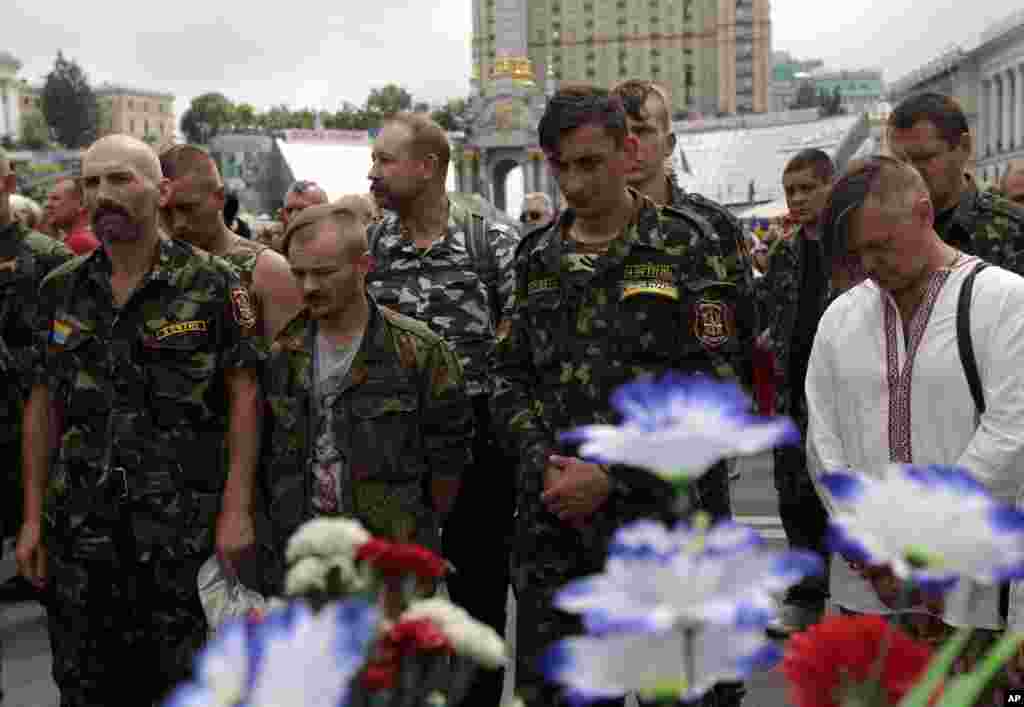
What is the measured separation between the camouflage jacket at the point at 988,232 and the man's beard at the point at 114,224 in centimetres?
278

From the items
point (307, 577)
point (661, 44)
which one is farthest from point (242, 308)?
point (661, 44)

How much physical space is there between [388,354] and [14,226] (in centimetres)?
320

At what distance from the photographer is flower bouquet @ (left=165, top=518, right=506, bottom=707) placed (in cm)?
90

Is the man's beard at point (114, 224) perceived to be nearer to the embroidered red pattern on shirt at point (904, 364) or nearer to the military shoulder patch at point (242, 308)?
the military shoulder patch at point (242, 308)

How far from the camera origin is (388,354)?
357 cm

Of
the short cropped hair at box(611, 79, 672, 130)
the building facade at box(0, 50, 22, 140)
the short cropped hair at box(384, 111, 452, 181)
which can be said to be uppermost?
the building facade at box(0, 50, 22, 140)

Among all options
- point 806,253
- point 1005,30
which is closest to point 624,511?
point 806,253

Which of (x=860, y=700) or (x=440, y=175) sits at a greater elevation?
(x=440, y=175)

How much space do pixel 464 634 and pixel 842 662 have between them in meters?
0.34

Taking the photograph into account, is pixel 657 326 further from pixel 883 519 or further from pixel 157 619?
pixel 883 519

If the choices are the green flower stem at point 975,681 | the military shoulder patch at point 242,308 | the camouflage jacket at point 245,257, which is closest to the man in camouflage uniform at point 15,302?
the camouflage jacket at point 245,257

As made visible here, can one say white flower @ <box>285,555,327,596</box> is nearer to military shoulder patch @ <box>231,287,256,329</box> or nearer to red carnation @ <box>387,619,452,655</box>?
red carnation @ <box>387,619,452,655</box>

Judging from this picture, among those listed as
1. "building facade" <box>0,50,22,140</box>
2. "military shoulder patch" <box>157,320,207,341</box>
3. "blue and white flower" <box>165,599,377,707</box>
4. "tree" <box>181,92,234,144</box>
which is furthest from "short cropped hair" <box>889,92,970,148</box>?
"building facade" <box>0,50,22,140</box>

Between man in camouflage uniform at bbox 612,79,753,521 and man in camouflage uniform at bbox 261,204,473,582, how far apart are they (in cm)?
128
